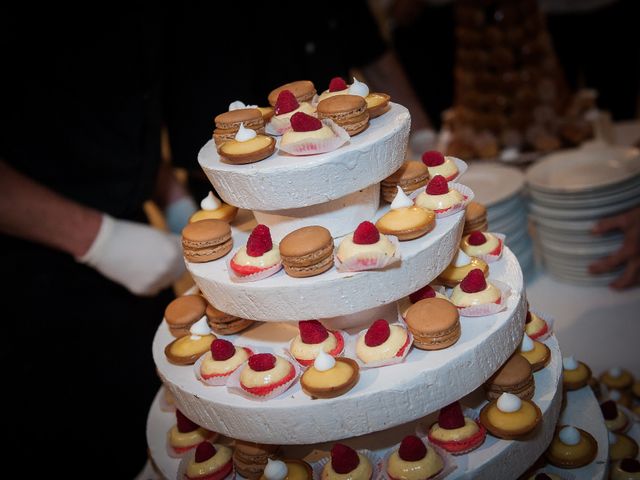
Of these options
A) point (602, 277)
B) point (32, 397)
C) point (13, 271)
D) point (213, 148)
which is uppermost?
point (213, 148)

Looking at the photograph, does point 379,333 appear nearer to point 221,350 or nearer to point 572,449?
point 221,350

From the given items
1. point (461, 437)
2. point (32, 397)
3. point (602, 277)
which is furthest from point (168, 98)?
point (461, 437)

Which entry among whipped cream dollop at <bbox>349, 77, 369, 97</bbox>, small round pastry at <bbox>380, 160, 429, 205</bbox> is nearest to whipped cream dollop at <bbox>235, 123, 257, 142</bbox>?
whipped cream dollop at <bbox>349, 77, 369, 97</bbox>

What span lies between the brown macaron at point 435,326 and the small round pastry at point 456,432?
0.15 meters

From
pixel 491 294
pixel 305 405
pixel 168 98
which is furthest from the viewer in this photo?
pixel 168 98

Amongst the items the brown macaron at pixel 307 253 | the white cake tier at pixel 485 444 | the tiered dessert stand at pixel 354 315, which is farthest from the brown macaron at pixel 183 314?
the brown macaron at pixel 307 253

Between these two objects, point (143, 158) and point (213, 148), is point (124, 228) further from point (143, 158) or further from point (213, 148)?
point (213, 148)

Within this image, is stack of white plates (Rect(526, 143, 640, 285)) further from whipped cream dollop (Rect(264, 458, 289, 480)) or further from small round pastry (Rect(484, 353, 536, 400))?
whipped cream dollop (Rect(264, 458, 289, 480))

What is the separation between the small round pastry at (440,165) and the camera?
1.75 m

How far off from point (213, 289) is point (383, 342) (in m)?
0.39

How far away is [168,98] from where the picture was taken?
2.98 metres

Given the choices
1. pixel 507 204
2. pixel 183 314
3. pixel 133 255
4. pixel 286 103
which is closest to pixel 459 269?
pixel 286 103

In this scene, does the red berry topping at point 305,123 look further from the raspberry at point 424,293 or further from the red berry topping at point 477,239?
the red berry topping at point 477,239

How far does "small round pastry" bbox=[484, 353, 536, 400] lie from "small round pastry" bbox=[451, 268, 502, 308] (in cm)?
16
